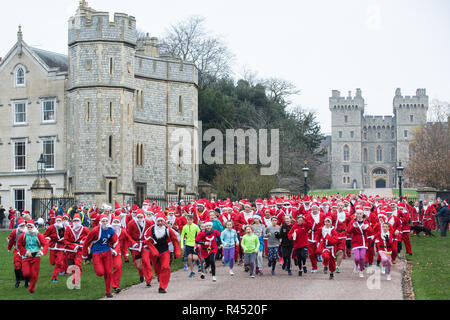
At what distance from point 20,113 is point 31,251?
34321 mm

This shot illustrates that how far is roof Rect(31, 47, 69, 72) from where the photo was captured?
165 feet

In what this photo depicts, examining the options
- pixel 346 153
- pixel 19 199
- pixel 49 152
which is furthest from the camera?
pixel 346 153

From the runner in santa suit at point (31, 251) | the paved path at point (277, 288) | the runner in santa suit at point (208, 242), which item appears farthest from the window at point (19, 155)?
the runner in santa suit at point (31, 251)

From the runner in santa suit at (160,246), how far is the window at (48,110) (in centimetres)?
3282

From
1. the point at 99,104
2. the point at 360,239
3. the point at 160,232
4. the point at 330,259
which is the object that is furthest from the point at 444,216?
the point at 99,104

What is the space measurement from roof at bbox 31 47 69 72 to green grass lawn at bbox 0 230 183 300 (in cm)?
2948

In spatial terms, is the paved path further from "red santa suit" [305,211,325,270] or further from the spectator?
the spectator

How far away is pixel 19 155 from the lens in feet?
163

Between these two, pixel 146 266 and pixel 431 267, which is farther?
pixel 431 267

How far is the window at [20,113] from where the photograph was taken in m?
49.6

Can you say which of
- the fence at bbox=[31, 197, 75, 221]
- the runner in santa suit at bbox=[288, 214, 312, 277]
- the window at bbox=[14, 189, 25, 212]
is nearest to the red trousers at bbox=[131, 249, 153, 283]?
the runner in santa suit at bbox=[288, 214, 312, 277]

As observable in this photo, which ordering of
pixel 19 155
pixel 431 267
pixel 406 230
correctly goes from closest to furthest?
pixel 431 267
pixel 406 230
pixel 19 155

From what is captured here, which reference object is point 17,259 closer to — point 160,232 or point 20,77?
point 160,232

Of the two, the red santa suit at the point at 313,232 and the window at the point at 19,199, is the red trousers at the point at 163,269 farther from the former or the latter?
the window at the point at 19,199
